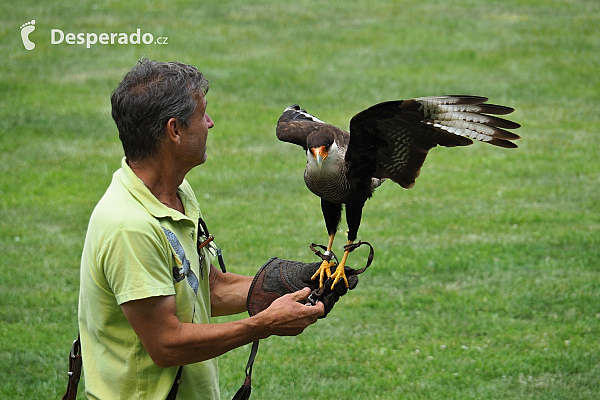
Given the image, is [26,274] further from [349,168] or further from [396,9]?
[396,9]

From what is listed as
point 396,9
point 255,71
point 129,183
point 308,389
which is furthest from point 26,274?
point 396,9

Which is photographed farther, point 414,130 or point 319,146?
point 319,146

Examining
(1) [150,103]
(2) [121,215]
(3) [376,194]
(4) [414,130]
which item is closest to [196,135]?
(1) [150,103]

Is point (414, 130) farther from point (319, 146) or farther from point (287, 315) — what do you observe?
point (287, 315)

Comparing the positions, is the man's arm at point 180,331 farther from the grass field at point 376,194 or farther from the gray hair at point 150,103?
the grass field at point 376,194

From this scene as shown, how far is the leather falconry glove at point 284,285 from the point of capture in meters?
3.04

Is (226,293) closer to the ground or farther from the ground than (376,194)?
farther from the ground

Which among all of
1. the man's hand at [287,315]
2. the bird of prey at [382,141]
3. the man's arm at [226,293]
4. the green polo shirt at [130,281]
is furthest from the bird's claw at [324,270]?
the green polo shirt at [130,281]

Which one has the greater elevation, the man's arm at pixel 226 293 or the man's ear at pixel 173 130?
the man's ear at pixel 173 130

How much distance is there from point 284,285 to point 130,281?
3.31 feet

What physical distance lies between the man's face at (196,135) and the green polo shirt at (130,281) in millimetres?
188

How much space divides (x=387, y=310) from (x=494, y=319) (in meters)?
0.72

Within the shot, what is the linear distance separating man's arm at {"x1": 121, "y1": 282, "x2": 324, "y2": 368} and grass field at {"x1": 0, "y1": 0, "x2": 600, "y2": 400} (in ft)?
6.52

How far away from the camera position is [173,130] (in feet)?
7.96
